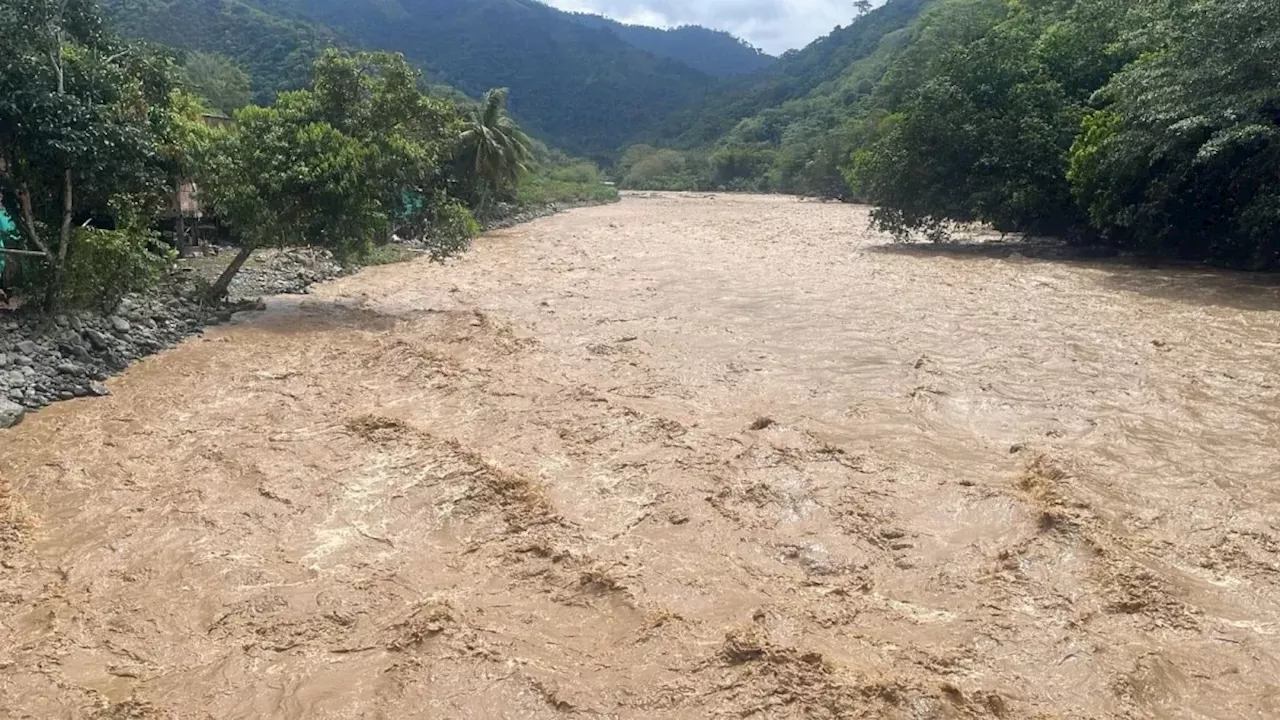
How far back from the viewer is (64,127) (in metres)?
10.7

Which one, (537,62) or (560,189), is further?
(537,62)

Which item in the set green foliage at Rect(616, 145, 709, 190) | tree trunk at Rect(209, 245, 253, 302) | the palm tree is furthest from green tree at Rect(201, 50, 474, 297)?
green foliage at Rect(616, 145, 709, 190)

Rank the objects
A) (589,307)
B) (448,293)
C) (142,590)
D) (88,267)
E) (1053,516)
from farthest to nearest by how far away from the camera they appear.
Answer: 1. (448,293)
2. (589,307)
3. (88,267)
4. (1053,516)
5. (142,590)

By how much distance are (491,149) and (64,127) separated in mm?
26405

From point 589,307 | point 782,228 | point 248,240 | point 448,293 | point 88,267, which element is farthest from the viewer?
point 782,228

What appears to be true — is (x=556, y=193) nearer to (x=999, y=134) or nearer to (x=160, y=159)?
(x=999, y=134)

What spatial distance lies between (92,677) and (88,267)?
8.17 meters

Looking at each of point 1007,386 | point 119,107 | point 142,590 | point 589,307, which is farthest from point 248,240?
point 1007,386

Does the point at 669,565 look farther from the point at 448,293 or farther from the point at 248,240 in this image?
the point at 448,293

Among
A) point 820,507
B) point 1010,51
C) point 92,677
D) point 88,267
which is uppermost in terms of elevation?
point 1010,51

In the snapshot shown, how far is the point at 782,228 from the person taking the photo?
3488 centimetres

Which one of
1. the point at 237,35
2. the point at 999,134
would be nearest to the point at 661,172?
the point at 237,35

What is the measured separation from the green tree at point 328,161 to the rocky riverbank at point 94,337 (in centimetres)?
84

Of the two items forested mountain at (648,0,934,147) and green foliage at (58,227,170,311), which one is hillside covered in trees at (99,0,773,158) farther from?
green foliage at (58,227,170,311)
